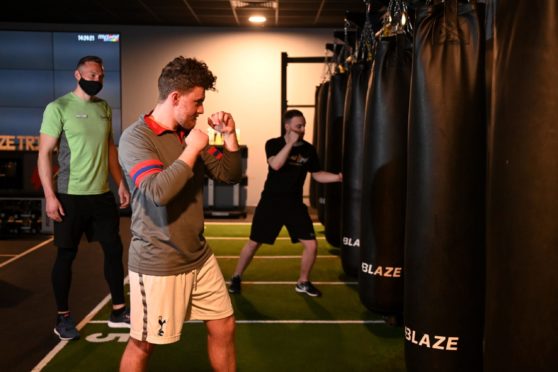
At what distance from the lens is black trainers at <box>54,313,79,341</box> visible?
12.3 feet

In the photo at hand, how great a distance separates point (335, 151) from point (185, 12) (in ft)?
16.6

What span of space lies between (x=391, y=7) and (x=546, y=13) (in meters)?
1.81

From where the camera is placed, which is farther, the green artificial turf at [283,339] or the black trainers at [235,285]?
the black trainers at [235,285]

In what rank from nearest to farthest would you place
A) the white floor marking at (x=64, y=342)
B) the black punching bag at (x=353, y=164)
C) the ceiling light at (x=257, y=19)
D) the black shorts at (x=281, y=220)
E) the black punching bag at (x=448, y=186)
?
the black punching bag at (x=448, y=186) < the white floor marking at (x=64, y=342) < the black punching bag at (x=353, y=164) < the black shorts at (x=281, y=220) < the ceiling light at (x=257, y=19)

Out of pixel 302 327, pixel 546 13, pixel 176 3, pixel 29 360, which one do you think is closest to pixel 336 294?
pixel 302 327

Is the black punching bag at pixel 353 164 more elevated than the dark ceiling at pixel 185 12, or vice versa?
the dark ceiling at pixel 185 12

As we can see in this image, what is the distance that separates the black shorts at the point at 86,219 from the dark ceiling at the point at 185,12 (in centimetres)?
539

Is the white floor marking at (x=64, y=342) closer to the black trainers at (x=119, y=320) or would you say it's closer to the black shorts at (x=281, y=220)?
the black trainers at (x=119, y=320)

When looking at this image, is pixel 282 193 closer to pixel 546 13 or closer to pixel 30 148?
pixel 546 13

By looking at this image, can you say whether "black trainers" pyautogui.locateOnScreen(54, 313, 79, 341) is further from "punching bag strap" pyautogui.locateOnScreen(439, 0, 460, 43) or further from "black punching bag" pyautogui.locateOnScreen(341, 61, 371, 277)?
"punching bag strap" pyautogui.locateOnScreen(439, 0, 460, 43)

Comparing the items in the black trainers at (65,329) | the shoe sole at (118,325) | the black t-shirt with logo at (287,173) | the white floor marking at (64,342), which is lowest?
the white floor marking at (64,342)

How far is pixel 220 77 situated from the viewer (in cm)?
1052

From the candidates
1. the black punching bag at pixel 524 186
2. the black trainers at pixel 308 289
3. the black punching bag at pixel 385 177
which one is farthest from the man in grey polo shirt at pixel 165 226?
the black trainers at pixel 308 289

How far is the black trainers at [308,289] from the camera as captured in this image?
4.86 m
